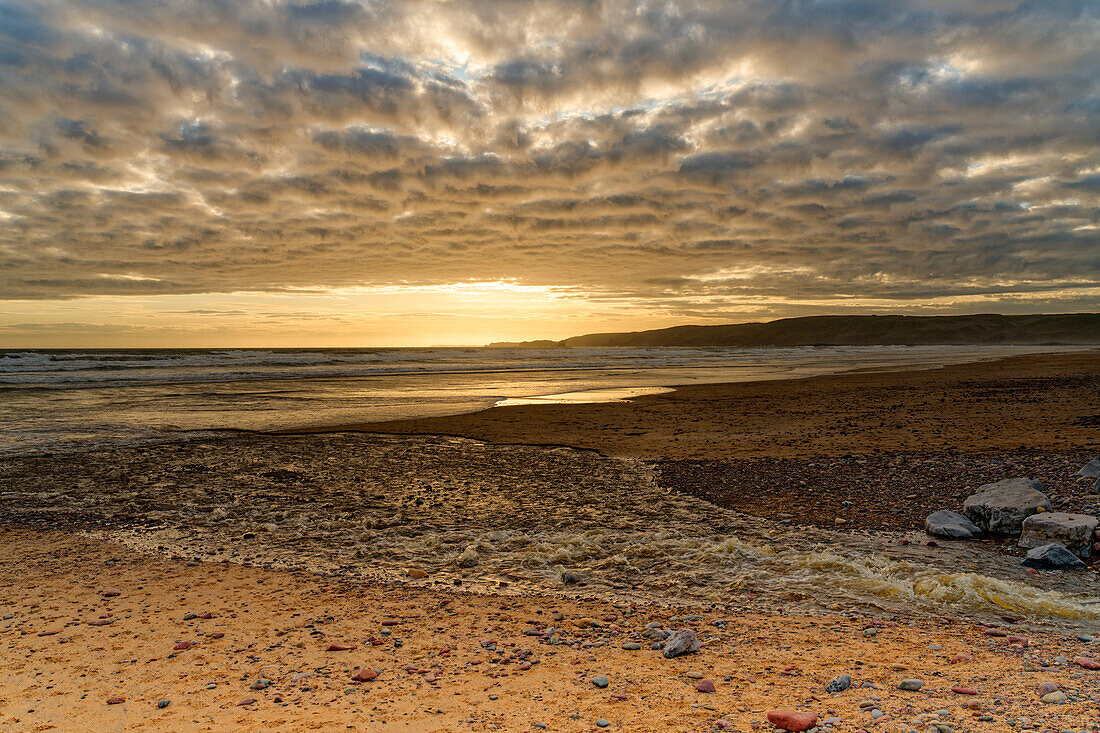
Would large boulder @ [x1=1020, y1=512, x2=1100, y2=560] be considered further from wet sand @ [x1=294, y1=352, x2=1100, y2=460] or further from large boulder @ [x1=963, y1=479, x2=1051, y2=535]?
wet sand @ [x1=294, y1=352, x2=1100, y2=460]

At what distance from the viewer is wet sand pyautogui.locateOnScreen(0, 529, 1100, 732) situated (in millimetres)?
3986

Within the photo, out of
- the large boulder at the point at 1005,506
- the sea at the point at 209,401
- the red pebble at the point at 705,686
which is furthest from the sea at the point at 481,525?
the red pebble at the point at 705,686

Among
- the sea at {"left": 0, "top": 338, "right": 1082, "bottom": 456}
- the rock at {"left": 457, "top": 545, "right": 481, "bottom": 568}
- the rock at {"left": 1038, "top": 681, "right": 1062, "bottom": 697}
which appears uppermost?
the sea at {"left": 0, "top": 338, "right": 1082, "bottom": 456}

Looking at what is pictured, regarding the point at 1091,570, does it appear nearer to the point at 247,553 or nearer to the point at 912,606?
the point at 912,606

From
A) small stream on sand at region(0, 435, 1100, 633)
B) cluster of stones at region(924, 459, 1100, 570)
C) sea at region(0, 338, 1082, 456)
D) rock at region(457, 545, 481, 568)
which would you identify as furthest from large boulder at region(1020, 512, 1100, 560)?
sea at region(0, 338, 1082, 456)

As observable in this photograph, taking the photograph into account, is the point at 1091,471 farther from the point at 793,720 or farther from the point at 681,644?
the point at 793,720

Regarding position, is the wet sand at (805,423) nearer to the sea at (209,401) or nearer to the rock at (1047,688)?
the sea at (209,401)

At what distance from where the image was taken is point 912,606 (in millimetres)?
5992

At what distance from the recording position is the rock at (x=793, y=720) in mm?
3701

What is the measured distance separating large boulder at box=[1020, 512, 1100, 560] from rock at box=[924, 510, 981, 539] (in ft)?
1.87

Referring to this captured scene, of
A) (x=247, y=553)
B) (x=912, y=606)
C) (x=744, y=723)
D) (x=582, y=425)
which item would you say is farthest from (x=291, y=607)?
(x=582, y=425)

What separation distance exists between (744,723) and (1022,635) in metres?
3.16

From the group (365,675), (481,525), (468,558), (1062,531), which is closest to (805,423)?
(1062,531)

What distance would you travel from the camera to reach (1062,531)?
723 cm
